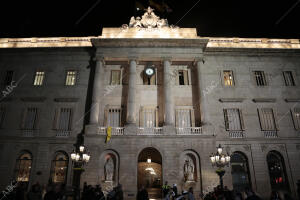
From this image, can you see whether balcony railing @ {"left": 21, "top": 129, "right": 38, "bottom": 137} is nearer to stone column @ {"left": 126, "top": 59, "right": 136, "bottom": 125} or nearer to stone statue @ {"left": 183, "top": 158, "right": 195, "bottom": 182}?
stone column @ {"left": 126, "top": 59, "right": 136, "bottom": 125}

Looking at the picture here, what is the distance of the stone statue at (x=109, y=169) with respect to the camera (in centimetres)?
2122

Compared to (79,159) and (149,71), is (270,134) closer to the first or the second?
(149,71)

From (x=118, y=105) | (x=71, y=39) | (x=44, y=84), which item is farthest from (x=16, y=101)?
(x=118, y=105)

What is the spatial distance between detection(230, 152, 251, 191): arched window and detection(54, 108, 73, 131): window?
18.3 metres

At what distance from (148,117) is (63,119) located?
970cm

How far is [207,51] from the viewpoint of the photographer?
2695 centimetres

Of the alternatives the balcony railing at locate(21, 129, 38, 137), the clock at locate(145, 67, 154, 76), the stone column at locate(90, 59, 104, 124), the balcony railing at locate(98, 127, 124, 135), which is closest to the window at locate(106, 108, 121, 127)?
the balcony railing at locate(98, 127, 124, 135)

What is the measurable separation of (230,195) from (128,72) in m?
17.6

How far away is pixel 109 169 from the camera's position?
21469 millimetres

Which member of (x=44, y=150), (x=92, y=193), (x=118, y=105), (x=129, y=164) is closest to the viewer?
(x=92, y=193)

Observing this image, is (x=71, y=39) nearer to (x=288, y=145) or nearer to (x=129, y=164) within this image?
(x=129, y=164)

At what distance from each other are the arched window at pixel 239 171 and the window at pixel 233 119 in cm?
281

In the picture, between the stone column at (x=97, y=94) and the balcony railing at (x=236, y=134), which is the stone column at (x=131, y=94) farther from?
the balcony railing at (x=236, y=134)

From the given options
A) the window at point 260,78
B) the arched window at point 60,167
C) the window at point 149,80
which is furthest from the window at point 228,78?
the arched window at point 60,167
